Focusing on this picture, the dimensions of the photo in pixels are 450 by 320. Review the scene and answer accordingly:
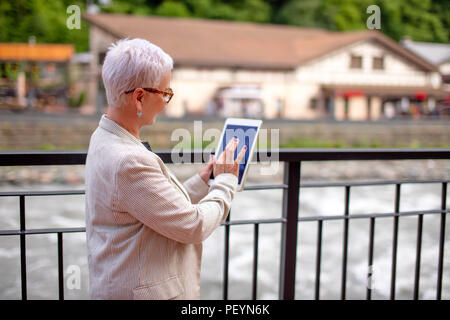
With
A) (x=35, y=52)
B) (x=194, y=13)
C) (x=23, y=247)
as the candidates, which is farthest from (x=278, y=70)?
(x=23, y=247)

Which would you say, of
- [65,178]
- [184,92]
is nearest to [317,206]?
[65,178]

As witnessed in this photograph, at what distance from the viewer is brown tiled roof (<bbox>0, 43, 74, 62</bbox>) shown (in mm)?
23688

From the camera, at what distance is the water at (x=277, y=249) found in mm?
9414

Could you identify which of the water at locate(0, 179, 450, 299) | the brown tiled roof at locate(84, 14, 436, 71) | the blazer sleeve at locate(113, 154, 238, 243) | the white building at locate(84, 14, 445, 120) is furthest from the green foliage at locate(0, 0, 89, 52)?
the blazer sleeve at locate(113, 154, 238, 243)

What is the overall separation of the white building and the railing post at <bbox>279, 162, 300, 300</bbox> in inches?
865

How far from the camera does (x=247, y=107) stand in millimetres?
25281

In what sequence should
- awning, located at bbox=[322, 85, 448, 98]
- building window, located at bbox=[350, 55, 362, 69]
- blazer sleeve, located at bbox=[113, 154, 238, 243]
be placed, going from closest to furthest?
blazer sleeve, located at bbox=[113, 154, 238, 243] < awning, located at bbox=[322, 85, 448, 98] < building window, located at bbox=[350, 55, 362, 69]

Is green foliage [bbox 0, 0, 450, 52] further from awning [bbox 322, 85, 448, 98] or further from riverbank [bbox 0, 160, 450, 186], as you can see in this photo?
riverbank [bbox 0, 160, 450, 186]

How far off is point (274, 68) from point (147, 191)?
25836 millimetres

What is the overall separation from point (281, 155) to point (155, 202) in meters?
0.81

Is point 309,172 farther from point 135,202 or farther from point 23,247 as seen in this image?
point 135,202

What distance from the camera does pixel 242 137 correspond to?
131cm
